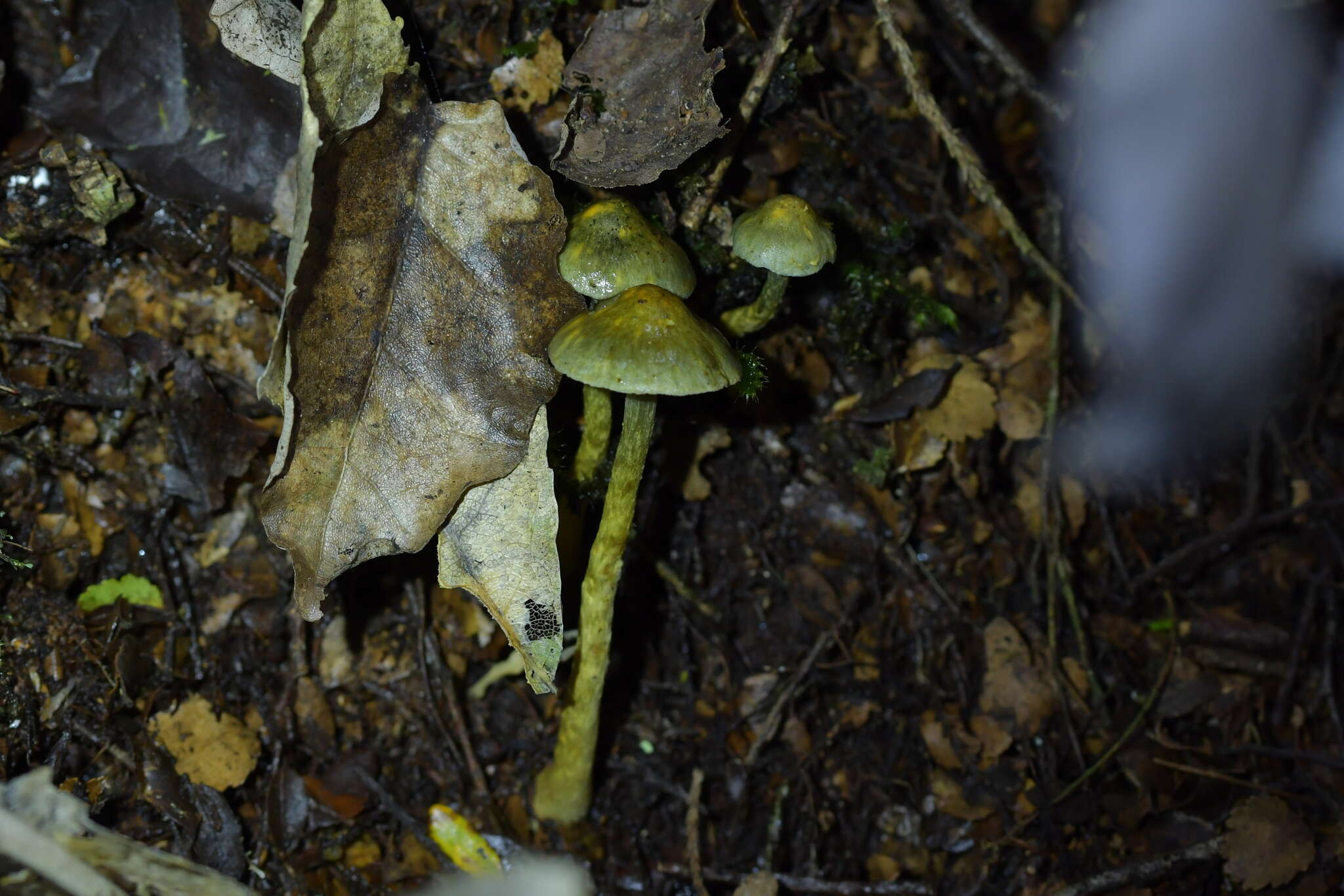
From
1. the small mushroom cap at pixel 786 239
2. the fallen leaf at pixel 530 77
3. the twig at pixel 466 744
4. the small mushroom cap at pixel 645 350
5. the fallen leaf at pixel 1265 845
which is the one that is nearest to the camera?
the small mushroom cap at pixel 645 350

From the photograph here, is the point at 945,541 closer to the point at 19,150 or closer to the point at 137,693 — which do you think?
the point at 137,693

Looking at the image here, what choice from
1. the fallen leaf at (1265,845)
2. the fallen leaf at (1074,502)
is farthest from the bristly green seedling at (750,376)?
the fallen leaf at (1265,845)

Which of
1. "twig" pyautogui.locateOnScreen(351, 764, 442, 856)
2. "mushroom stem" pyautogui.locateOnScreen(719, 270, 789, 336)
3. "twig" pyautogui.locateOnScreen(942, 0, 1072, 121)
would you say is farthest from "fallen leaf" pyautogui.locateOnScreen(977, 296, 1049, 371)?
"twig" pyautogui.locateOnScreen(351, 764, 442, 856)

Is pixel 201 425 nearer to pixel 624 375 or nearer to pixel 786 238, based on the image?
pixel 624 375

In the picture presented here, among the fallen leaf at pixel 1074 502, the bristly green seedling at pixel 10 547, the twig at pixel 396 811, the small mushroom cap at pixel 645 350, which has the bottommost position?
the twig at pixel 396 811

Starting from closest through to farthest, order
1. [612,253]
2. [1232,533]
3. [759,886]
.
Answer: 1. [612,253]
2. [759,886]
3. [1232,533]

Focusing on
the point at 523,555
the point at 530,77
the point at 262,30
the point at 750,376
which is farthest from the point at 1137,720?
the point at 262,30

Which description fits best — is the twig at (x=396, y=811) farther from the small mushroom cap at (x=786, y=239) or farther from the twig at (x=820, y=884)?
the small mushroom cap at (x=786, y=239)
